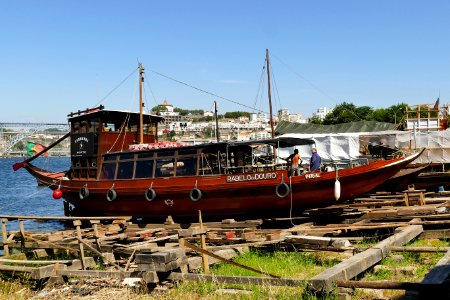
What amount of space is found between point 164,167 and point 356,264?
13.0m

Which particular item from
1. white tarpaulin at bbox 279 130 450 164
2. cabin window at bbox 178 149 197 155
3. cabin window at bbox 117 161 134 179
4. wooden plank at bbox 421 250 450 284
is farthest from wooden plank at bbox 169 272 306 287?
white tarpaulin at bbox 279 130 450 164

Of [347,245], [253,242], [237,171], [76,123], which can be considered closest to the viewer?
[347,245]

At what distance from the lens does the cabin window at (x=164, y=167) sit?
18719 millimetres

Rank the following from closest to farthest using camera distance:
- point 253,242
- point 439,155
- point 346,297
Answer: point 346,297 → point 253,242 → point 439,155

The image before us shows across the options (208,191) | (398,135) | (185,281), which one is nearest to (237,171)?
(208,191)

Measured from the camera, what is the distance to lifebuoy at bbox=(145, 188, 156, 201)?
18.5 meters

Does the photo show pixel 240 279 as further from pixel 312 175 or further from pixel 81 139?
pixel 81 139

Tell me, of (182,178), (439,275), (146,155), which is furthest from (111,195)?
(439,275)

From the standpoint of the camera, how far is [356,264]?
6695 mm

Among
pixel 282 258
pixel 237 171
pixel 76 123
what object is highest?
pixel 76 123

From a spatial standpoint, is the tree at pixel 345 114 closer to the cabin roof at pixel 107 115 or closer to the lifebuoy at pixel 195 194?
the cabin roof at pixel 107 115

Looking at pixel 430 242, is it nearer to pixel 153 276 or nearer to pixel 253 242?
pixel 253 242

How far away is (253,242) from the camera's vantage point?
10.7 m

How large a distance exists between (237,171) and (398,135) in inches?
576
